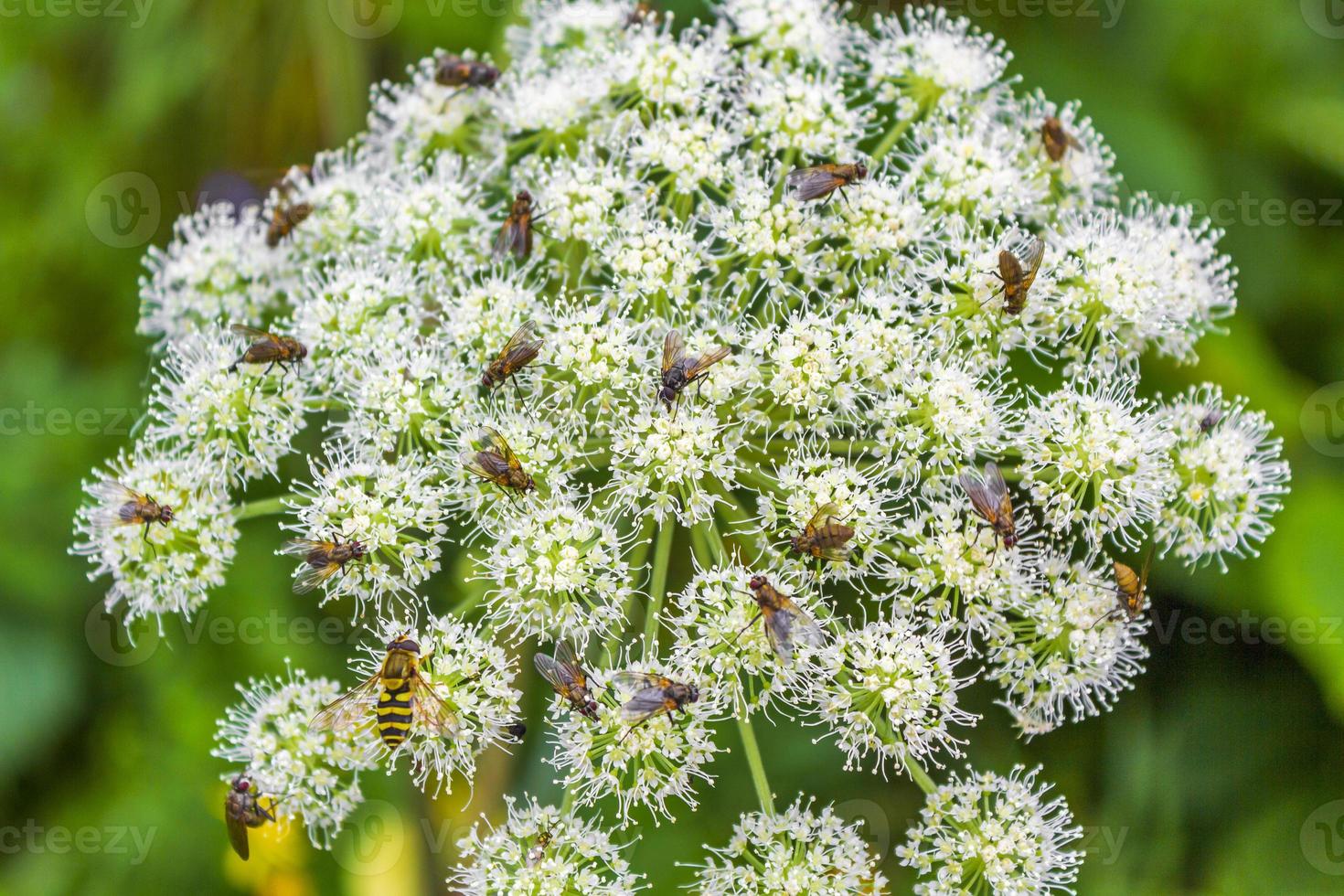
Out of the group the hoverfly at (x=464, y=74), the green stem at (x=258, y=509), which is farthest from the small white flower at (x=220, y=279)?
the hoverfly at (x=464, y=74)

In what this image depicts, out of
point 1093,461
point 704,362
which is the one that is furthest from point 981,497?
point 704,362

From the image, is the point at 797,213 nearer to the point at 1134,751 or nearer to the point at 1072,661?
the point at 1072,661

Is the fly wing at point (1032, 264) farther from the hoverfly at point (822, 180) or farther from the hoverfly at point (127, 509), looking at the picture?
the hoverfly at point (127, 509)

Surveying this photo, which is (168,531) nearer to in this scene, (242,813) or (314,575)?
(314,575)

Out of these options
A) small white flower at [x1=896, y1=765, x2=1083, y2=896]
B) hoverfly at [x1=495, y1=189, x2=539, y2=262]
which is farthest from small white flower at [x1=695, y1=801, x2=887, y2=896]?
hoverfly at [x1=495, y1=189, x2=539, y2=262]

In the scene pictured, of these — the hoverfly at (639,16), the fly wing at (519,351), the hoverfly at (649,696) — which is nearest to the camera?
the hoverfly at (649,696)

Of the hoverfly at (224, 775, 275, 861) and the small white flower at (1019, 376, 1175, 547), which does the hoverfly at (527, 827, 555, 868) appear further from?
the small white flower at (1019, 376, 1175, 547)
